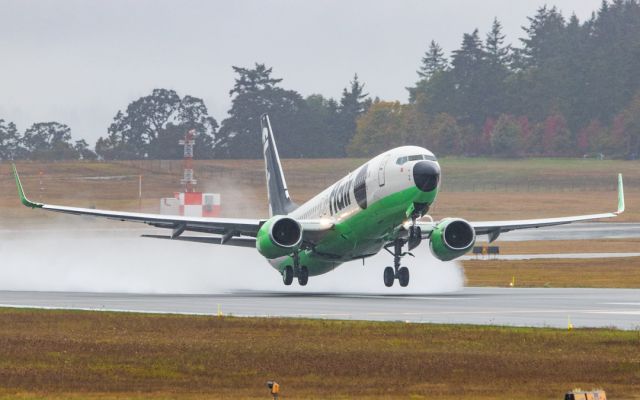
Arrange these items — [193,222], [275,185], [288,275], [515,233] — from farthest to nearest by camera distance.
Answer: [515,233] → [275,185] → [193,222] → [288,275]

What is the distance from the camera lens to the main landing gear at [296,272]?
55812 millimetres

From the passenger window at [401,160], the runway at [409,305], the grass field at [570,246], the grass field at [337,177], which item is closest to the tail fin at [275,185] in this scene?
the runway at [409,305]

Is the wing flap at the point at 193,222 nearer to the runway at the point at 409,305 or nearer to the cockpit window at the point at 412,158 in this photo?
the runway at the point at 409,305

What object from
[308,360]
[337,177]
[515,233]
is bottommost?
[515,233]

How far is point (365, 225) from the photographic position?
169 ft

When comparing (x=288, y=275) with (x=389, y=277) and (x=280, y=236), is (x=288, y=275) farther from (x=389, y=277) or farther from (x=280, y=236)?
(x=389, y=277)

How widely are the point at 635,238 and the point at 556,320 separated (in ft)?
243

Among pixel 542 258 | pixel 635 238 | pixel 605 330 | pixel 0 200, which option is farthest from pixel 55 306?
pixel 0 200

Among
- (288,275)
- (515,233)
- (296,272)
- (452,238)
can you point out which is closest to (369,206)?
(452,238)

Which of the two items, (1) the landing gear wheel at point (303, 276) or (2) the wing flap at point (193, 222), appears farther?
(2) the wing flap at point (193, 222)

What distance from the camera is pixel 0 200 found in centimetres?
13100

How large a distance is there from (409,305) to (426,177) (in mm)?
4879

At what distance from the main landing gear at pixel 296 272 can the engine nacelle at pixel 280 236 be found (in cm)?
247

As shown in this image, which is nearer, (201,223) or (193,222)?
(193,222)
